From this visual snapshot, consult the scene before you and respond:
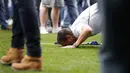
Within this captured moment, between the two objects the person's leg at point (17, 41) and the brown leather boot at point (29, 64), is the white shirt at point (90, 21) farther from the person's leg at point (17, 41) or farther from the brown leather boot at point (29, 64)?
the brown leather boot at point (29, 64)

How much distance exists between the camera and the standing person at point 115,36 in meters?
0.97

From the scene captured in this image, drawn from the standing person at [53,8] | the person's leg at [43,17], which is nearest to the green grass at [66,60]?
the person's leg at [43,17]

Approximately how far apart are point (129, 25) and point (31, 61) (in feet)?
4.54

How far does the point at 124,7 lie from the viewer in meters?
0.96

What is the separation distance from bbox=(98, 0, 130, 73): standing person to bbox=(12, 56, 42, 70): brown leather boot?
1306mm

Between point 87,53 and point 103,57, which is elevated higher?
point 103,57

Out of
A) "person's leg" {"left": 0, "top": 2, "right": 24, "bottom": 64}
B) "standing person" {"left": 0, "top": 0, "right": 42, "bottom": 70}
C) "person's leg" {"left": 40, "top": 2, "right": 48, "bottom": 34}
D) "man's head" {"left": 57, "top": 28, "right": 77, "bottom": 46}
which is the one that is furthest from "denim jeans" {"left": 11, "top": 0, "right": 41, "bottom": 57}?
"person's leg" {"left": 40, "top": 2, "right": 48, "bottom": 34}

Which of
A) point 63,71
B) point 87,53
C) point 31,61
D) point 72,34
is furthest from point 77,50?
point 31,61

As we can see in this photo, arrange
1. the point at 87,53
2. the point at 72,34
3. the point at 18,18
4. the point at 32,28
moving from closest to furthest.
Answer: the point at 32,28 → the point at 18,18 → the point at 87,53 → the point at 72,34

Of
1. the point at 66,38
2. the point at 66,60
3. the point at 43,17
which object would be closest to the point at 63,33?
the point at 66,38

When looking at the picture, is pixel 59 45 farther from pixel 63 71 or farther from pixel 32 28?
pixel 32 28

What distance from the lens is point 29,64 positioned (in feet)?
7.62

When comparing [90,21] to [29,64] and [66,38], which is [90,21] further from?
[29,64]

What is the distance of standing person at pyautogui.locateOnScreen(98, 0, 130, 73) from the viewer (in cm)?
97
